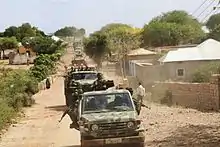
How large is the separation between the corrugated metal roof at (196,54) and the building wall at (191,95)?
1481 cm

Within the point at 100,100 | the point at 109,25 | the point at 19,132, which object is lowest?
the point at 19,132

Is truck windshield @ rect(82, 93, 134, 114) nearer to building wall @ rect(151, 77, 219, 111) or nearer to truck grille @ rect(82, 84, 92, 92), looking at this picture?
building wall @ rect(151, 77, 219, 111)

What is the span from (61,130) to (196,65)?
88.3 feet

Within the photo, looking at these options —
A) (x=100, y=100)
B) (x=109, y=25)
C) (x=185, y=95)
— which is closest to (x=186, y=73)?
(x=185, y=95)

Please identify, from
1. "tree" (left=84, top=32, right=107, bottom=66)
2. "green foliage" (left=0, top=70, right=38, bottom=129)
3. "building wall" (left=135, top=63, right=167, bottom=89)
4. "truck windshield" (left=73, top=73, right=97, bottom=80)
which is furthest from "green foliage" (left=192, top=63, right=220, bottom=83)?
"tree" (left=84, top=32, right=107, bottom=66)

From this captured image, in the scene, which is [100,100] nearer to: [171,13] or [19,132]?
[19,132]

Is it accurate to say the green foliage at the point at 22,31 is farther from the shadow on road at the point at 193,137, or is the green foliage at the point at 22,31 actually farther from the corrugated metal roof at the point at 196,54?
the shadow on road at the point at 193,137

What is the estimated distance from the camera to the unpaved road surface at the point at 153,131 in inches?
601

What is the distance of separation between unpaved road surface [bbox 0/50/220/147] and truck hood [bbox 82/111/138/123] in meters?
1.22

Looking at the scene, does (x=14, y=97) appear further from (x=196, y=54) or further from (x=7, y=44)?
(x=7, y=44)

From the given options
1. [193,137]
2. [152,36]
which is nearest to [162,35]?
[152,36]

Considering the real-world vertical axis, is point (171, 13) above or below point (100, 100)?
above

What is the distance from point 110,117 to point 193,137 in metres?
2.68

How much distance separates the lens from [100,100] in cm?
1545
